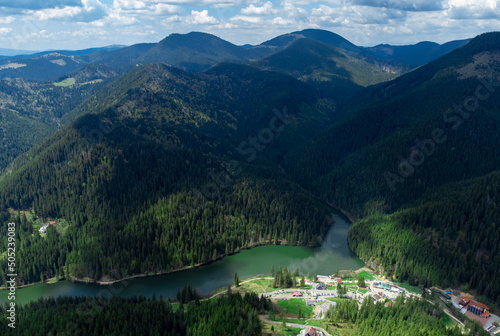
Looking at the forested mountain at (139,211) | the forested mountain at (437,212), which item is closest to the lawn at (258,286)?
the forested mountain at (139,211)

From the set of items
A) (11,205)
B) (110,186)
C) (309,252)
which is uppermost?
(110,186)

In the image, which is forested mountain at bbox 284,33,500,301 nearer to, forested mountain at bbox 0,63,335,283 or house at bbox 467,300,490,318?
house at bbox 467,300,490,318

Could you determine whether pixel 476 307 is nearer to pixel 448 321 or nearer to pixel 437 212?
pixel 448 321

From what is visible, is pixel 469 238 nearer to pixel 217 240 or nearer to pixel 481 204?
pixel 481 204

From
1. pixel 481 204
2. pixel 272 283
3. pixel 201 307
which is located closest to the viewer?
pixel 201 307

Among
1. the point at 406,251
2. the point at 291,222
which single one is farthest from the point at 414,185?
the point at 291,222

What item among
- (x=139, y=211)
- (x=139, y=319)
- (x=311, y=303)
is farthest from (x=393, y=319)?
(x=139, y=211)
